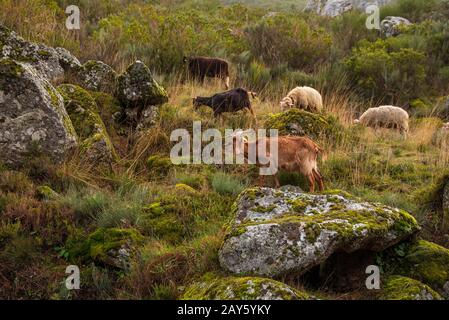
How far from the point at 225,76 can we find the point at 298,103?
2548 millimetres

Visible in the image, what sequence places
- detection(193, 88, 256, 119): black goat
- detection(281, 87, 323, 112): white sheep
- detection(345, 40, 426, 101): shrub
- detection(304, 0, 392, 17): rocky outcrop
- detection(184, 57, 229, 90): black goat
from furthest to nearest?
detection(304, 0, 392, 17): rocky outcrop < detection(345, 40, 426, 101): shrub < detection(184, 57, 229, 90): black goat < detection(281, 87, 323, 112): white sheep < detection(193, 88, 256, 119): black goat

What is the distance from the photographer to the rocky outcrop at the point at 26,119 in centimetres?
822

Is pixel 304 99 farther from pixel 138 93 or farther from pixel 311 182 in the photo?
pixel 311 182

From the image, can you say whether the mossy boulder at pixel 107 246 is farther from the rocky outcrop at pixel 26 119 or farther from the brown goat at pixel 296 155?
the brown goat at pixel 296 155

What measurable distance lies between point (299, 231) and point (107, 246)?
215 centimetres

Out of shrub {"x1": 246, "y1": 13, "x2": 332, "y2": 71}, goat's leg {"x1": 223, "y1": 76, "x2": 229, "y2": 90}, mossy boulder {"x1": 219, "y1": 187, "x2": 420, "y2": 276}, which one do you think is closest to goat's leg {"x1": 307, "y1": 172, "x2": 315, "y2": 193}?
Answer: mossy boulder {"x1": 219, "y1": 187, "x2": 420, "y2": 276}

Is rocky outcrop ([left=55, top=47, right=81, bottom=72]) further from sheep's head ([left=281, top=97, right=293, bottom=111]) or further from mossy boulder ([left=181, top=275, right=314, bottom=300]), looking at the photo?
Answer: mossy boulder ([left=181, top=275, right=314, bottom=300])

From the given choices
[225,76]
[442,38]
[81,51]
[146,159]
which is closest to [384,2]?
[442,38]

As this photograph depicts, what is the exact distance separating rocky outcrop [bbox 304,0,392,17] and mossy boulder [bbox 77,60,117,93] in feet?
55.7

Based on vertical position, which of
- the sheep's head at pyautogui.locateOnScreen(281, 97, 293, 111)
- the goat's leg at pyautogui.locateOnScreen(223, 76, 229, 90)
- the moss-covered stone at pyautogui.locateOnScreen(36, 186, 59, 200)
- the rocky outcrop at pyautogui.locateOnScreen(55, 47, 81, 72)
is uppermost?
the rocky outcrop at pyautogui.locateOnScreen(55, 47, 81, 72)

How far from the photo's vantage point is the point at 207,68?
14367mm

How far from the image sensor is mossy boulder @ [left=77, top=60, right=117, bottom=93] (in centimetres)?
1131
